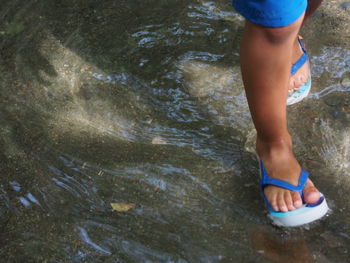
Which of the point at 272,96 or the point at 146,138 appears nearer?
the point at 272,96

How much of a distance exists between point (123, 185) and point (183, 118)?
1.52 feet

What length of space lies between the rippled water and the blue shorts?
0.73 m

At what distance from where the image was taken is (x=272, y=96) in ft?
5.15

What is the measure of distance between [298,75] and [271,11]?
35.1 inches

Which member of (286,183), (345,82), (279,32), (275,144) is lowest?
(345,82)

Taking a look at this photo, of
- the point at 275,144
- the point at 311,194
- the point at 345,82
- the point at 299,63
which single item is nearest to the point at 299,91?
the point at 299,63

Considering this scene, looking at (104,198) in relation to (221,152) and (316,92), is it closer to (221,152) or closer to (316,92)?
(221,152)

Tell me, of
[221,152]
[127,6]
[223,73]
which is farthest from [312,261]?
[127,6]

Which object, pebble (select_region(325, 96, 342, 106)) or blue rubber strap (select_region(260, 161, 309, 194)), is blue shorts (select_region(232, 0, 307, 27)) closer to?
blue rubber strap (select_region(260, 161, 309, 194))

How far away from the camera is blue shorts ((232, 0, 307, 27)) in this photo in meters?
1.37

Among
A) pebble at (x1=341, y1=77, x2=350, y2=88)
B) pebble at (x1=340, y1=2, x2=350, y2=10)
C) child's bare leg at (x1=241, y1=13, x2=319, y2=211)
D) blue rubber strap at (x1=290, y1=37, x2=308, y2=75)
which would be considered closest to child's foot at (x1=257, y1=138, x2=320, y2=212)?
child's bare leg at (x1=241, y1=13, x2=319, y2=211)

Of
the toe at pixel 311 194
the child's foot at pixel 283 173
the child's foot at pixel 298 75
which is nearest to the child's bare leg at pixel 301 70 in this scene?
the child's foot at pixel 298 75

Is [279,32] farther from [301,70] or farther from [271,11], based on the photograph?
[301,70]

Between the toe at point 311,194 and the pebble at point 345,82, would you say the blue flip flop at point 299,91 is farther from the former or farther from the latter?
the toe at point 311,194
